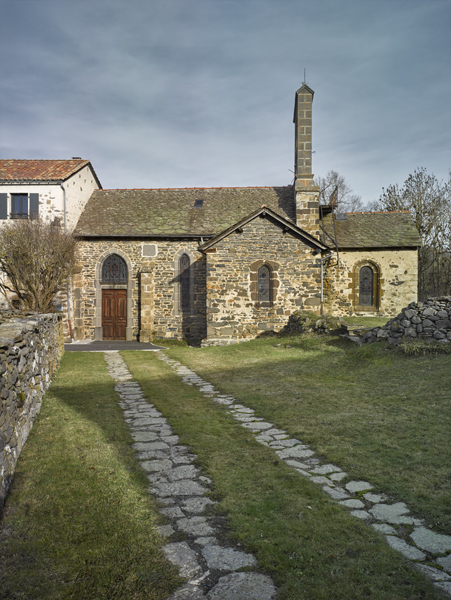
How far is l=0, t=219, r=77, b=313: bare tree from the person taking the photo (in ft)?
51.3

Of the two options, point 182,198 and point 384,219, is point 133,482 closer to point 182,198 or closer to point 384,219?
point 182,198

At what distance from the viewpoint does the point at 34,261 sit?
52.0 feet

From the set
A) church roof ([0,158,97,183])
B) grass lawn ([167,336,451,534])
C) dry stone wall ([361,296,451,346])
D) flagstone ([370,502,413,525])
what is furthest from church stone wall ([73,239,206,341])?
flagstone ([370,502,413,525])

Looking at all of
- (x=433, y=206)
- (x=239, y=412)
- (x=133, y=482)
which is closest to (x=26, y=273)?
(x=239, y=412)

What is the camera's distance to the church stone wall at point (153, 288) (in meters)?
20.1

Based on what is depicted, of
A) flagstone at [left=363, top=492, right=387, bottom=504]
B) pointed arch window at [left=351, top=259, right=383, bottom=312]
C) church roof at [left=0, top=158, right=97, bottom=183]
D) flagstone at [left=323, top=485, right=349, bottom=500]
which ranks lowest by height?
flagstone at [left=323, top=485, right=349, bottom=500]

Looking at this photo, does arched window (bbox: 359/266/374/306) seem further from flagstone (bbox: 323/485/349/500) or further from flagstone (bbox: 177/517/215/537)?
flagstone (bbox: 177/517/215/537)

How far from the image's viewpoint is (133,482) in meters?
4.38

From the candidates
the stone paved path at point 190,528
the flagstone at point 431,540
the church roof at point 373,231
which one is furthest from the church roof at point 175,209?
the flagstone at point 431,540

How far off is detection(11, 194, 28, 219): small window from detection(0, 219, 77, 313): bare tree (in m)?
3.15

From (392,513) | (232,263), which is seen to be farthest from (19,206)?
(392,513)

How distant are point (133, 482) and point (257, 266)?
14116 mm

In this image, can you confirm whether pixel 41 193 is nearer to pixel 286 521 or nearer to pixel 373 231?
pixel 373 231

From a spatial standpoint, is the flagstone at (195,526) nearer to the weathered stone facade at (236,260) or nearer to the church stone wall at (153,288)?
the weathered stone facade at (236,260)
